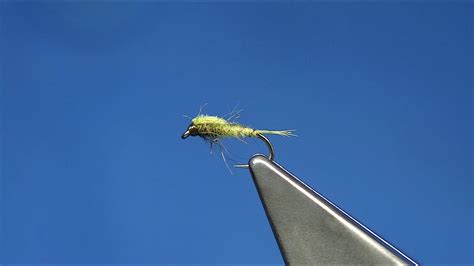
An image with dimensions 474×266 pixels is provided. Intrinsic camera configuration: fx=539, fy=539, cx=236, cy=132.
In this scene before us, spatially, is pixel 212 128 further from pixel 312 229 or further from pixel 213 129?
pixel 312 229

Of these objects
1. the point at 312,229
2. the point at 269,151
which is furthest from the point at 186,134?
the point at 312,229

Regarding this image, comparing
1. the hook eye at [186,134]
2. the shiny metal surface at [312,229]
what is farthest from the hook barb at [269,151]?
the hook eye at [186,134]

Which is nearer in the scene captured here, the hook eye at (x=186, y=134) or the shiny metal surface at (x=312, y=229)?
the shiny metal surface at (x=312, y=229)

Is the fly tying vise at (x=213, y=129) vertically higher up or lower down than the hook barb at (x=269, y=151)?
higher up

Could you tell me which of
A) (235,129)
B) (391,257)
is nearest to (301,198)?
(391,257)

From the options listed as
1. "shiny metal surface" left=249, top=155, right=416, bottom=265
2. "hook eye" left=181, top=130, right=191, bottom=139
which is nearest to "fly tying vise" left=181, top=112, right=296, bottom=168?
"hook eye" left=181, top=130, right=191, bottom=139

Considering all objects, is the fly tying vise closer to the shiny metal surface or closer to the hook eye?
the hook eye

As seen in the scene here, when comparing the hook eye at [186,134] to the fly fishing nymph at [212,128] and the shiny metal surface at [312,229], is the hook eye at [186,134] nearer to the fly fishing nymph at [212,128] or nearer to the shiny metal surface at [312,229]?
the fly fishing nymph at [212,128]

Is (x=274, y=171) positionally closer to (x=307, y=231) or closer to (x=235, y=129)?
(x=307, y=231)
